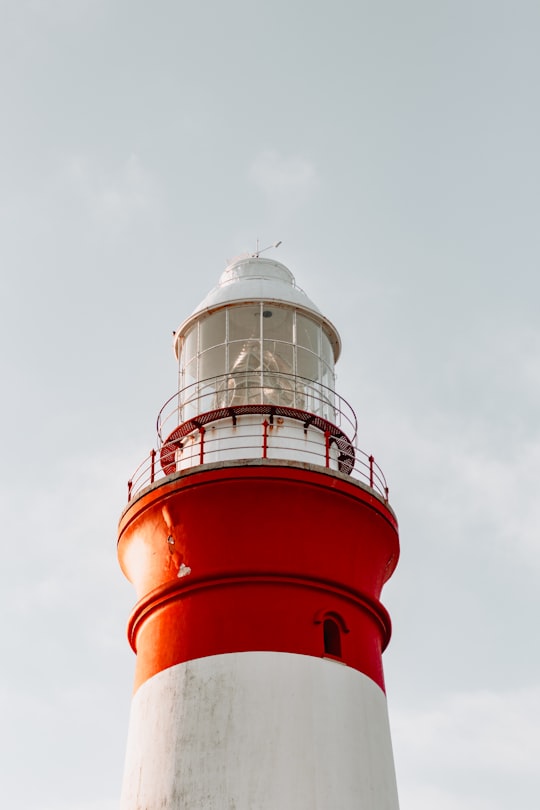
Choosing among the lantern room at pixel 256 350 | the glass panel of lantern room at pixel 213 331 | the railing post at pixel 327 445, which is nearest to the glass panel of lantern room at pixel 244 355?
the lantern room at pixel 256 350

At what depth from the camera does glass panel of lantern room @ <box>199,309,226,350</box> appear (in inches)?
533

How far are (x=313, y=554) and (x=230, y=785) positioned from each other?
2.55 m

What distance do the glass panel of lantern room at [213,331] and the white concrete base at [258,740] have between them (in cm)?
436

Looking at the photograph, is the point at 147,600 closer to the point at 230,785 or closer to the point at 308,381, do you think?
the point at 230,785

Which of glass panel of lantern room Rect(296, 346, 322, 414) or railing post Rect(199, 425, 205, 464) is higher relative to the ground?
glass panel of lantern room Rect(296, 346, 322, 414)

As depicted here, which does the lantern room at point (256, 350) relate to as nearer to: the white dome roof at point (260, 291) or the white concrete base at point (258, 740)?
the white dome roof at point (260, 291)

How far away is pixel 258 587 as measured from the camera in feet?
36.3

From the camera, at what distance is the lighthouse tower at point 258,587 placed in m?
10.2

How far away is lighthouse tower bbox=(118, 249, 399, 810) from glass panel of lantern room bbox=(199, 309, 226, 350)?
0.8 inches

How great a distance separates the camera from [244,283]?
13703mm

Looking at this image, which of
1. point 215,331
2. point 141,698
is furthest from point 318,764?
point 215,331

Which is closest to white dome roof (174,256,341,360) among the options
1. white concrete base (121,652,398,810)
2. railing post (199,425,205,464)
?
railing post (199,425,205,464)

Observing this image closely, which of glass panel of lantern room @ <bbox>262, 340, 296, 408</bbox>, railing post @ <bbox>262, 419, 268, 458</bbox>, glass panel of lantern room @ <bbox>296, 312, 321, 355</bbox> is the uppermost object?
glass panel of lantern room @ <bbox>296, 312, 321, 355</bbox>

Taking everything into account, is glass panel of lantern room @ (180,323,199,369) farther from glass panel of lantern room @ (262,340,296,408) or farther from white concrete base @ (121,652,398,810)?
white concrete base @ (121,652,398,810)
